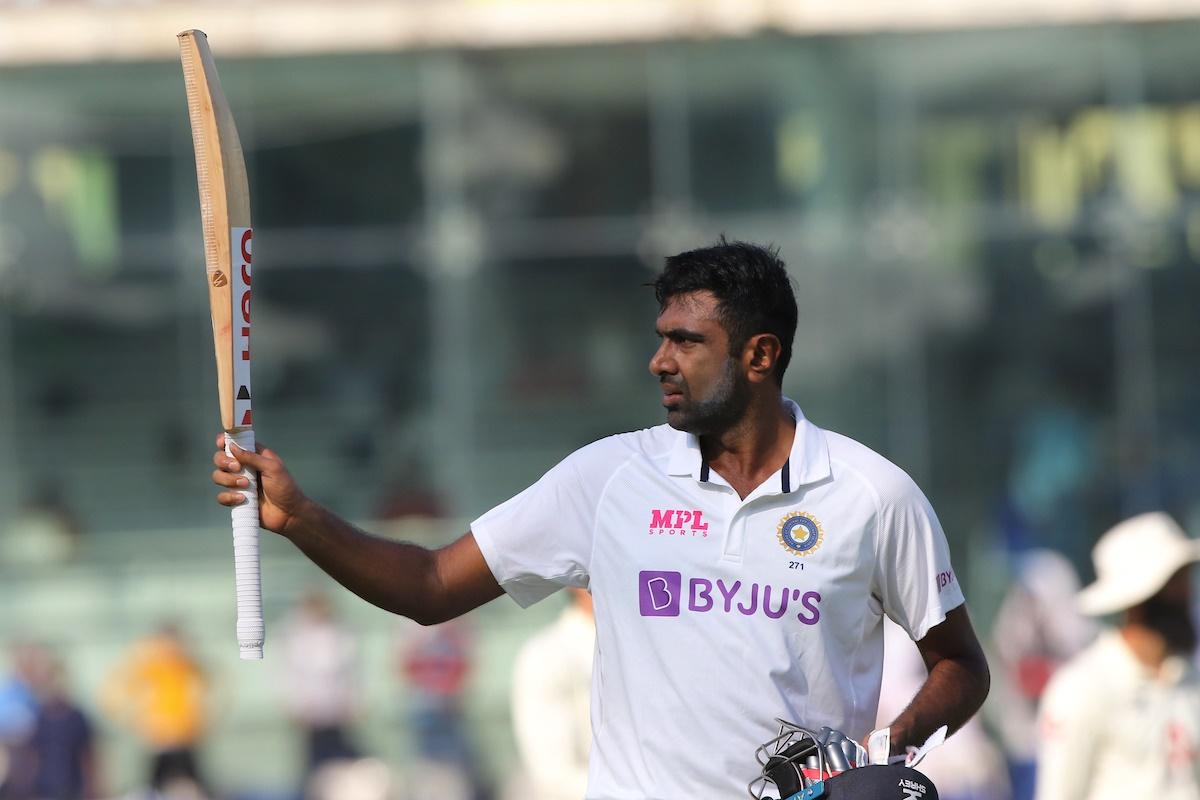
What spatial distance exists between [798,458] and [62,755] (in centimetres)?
906

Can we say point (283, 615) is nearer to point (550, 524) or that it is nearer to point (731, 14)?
point (731, 14)

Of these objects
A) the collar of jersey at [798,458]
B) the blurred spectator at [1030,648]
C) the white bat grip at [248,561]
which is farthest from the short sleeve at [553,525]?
the blurred spectator at [1030,648]

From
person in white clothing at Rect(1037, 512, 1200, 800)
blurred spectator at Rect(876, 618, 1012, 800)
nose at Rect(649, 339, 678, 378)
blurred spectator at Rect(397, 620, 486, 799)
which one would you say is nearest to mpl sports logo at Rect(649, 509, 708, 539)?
nose at Rect(649, 339, 678, 378)

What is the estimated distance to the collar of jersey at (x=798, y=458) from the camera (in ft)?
13.1

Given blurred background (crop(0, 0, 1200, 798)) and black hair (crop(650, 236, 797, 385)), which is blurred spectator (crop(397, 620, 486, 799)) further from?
black hair (crop(650, 236, 797, 385))

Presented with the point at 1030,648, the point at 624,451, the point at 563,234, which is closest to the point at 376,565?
the point at 624,451

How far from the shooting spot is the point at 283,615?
13617 mm

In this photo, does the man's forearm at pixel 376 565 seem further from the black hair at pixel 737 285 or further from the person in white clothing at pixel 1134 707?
the person in white clothing at pixel 1134 707

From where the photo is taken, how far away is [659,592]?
12.9ft

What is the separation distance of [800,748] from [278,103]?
469 inches

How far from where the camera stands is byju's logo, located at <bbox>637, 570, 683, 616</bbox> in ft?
12.9

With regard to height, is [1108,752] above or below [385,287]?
below

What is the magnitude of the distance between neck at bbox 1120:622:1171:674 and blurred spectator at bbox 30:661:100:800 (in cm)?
801

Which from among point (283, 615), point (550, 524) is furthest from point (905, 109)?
point (550, 524)
